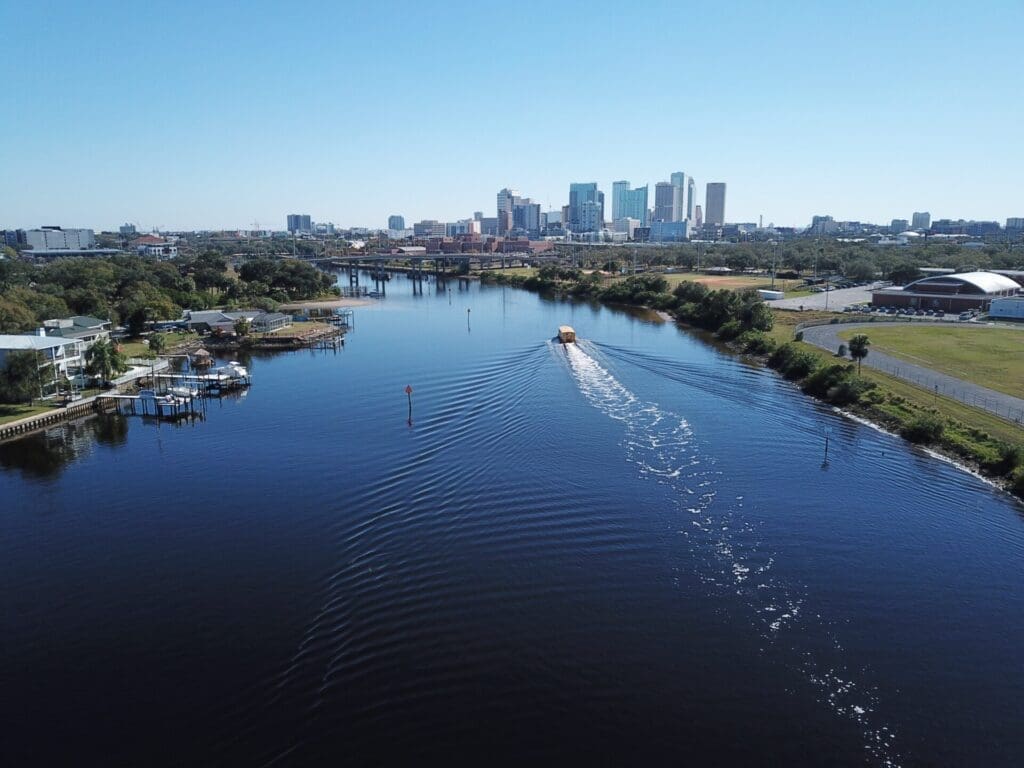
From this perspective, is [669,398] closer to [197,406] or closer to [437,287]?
[197,406]

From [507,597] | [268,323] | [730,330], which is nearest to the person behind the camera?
[507,597]

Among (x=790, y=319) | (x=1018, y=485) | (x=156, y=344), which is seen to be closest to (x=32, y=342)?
(x=156, y=344)

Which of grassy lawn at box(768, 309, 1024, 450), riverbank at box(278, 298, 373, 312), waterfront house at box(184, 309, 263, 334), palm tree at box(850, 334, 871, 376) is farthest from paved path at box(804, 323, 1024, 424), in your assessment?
riverbank at box(278, 298, 373, 312)

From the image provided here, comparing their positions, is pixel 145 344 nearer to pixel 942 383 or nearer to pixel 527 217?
pixel 942 383

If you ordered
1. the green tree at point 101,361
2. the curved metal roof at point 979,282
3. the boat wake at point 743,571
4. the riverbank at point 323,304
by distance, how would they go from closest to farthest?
1. the boat wake at point 743,571
2. the green tree at point 101,361
3. the curved metal roof at point 979,282
4. the riverbank at point 323,304

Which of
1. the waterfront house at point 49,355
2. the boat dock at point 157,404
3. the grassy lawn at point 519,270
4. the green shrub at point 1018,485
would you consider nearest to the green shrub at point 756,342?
the green shrub at point 1018,485

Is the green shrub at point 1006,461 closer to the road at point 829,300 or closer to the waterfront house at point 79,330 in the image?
the road at point 829,300

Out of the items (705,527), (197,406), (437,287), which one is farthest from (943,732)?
(437,287)
